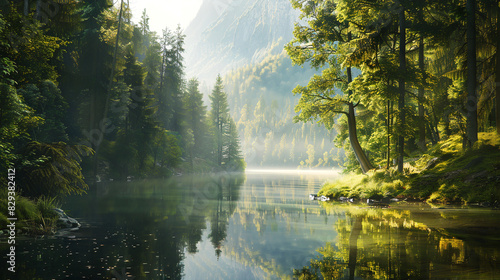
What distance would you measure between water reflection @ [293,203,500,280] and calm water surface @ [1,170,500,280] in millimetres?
18

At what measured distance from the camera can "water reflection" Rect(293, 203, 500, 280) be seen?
644cm

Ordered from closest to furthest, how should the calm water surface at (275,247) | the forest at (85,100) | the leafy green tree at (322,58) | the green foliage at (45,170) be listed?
1. the calm water surface at (275,247)
2. the green foliage at (45,170)
3. the forest at (85,100)
4. the leafy green tree at (322,58)

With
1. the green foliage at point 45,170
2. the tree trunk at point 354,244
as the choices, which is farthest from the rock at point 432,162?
the green foliage at point 45,170

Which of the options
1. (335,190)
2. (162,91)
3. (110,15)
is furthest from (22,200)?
(162,91)

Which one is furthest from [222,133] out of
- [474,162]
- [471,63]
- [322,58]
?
[474,162]

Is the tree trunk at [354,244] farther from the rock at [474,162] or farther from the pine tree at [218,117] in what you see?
the pine tree at [218,117]

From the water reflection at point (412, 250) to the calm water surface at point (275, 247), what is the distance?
18mm

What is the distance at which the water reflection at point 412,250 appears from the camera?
6438mm

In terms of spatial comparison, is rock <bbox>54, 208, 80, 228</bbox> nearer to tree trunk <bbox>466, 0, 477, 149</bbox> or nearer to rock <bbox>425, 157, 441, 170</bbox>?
tree trunk <bbox>466, 0, 477, 149</bbox>

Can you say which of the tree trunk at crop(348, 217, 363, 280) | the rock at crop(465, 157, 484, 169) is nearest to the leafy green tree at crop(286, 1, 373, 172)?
the rock at crop(465, 157, 484, 169)

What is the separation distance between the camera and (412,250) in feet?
26.2

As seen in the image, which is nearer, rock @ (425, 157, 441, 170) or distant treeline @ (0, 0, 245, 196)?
distant treeline @ (0, 0, 245, 196)

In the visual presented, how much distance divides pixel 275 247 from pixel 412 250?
3.19 m

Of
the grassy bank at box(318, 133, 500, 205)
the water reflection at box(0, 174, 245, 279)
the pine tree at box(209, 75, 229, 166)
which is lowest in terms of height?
the water reflection at box(0, 174, 245, 279)
